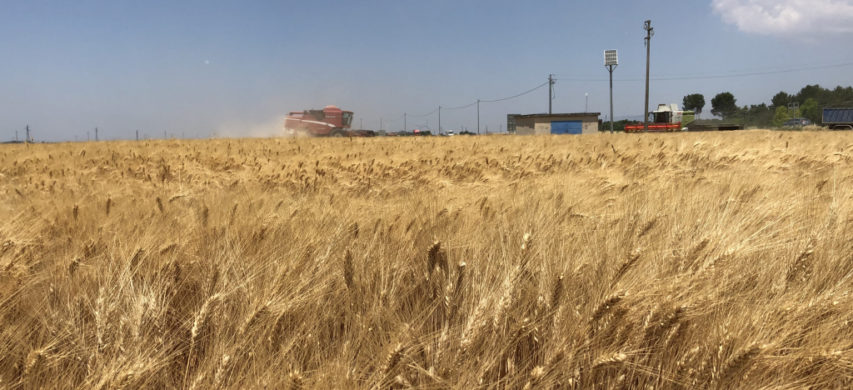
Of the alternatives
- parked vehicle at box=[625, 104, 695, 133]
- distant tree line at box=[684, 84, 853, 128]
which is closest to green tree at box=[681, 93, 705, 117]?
distant tree line at box=[684, 84, 853, 128]

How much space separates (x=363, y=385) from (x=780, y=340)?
104 centimetres

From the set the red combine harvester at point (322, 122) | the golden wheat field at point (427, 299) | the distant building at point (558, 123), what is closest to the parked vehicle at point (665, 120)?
the distant building at point (558, 123)

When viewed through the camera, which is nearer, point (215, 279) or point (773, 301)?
point (773, 301)

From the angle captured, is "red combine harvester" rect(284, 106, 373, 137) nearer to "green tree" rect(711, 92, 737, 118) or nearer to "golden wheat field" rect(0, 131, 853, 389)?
"golden wheat field" rect(0, 131, 853, 389)

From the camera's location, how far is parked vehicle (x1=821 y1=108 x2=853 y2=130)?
35.4 metres

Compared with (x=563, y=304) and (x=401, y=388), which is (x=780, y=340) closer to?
(x=563, y=304)

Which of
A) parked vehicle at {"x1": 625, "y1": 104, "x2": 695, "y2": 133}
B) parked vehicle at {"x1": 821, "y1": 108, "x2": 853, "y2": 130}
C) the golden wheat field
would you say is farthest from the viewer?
parked vehicle at {"x1": 625, "y1": 104, "x2": 695, "y2": 133}

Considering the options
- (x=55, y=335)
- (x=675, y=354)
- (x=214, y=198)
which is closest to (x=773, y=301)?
(x=675, y=354)

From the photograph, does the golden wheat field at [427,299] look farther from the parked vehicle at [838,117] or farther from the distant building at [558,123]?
the parked vehicle at [838,117]

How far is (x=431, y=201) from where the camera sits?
284cm

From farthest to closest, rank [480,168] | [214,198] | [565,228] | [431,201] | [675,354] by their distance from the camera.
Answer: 1. [480,168]
2. [214,198]
3. [431,201]
4. [565,228]
5. [675,354]

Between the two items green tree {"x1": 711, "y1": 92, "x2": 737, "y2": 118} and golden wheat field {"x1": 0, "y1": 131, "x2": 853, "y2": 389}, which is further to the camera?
green tree {"x1": 711, "y1": 92, "x2": 737, "y2": 118}

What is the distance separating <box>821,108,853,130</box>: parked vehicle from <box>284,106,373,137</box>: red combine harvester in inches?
1429

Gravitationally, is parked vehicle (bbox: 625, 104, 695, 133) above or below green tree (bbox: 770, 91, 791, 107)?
below
